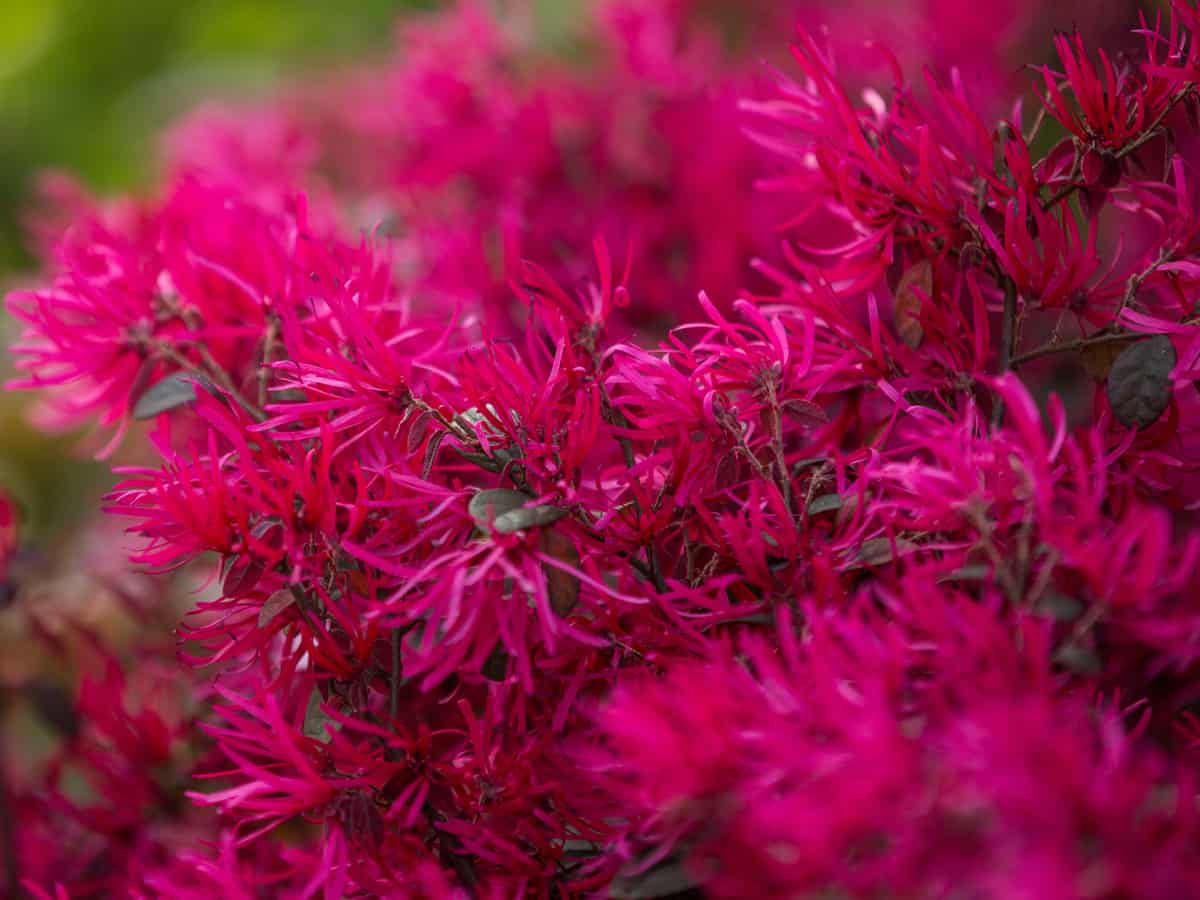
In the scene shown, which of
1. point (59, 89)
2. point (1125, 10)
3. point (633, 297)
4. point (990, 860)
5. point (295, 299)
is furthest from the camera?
point (59, 89)

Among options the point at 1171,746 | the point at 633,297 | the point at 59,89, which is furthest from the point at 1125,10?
the point at 59,89

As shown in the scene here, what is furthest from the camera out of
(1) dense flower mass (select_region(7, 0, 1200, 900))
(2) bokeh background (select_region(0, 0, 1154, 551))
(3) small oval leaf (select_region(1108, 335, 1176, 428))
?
(2) bokeh background (select_region(0, 0, 1154, 551))

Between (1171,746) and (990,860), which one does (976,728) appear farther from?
(1171,746)

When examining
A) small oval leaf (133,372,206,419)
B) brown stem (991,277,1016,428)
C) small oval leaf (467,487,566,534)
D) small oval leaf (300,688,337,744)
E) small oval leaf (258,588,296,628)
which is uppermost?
small oval leaf (133,372,206,419)

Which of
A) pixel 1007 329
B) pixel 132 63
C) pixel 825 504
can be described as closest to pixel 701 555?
pixel 825 504

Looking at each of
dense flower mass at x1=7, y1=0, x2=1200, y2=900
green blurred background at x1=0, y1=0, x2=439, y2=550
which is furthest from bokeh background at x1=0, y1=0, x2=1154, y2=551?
dense flower mass at x1=7, y1=0, x2=1200, y2=900

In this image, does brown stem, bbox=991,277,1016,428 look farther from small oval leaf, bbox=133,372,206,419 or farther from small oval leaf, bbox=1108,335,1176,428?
small oval leaf, bbox=133,372,206,419
